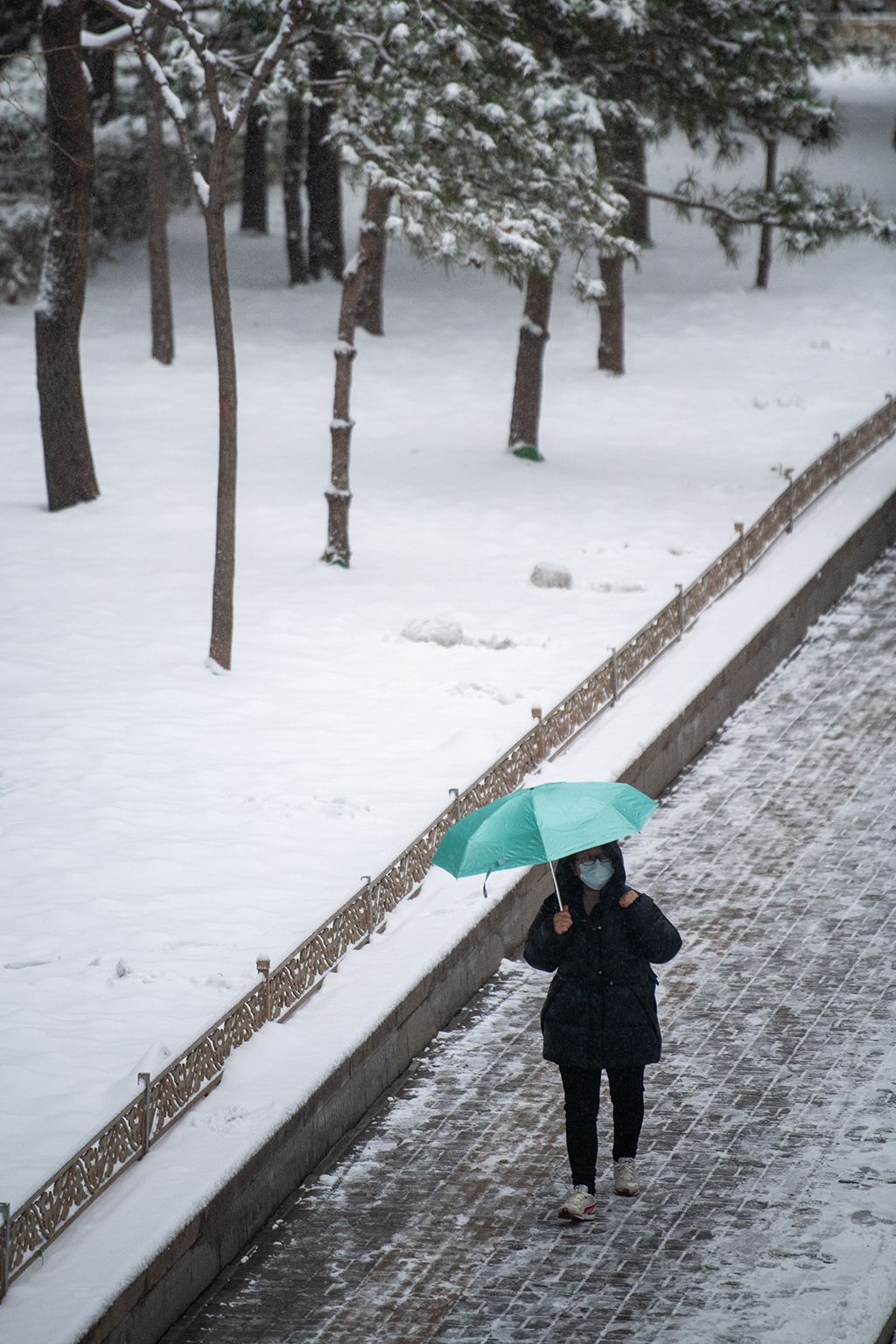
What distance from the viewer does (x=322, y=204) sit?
28.2m

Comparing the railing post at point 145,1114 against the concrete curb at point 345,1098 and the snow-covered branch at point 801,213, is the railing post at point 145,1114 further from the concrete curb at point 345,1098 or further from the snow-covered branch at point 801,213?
the snow-covered branch at point 801,213

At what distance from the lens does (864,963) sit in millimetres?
8688

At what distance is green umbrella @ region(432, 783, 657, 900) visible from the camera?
5969 millimetres

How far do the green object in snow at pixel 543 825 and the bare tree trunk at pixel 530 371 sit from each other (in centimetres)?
1390

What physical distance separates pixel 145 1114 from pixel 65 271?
12.7 meters

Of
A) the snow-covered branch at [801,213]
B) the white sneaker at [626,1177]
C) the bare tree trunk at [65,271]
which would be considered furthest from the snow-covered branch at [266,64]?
the white sneaker at [626,1177]

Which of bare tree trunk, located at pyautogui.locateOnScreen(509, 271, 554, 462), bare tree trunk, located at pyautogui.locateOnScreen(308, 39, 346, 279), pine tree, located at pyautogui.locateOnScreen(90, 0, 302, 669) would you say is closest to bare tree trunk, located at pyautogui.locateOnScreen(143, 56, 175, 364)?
bare tree trunk, located at pyautogui.locateOnScreen(308, 39, 346, 279)

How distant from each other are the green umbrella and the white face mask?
0.44ft

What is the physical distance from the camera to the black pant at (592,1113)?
20.2 ft

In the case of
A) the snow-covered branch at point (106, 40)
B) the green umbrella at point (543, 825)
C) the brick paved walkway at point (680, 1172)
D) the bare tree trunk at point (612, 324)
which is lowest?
the brick paved walkway at point (680, 1172)

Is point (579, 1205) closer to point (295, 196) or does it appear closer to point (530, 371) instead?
point (530, 371)

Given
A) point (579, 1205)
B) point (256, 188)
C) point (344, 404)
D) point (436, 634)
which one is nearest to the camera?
point (579, 1205)

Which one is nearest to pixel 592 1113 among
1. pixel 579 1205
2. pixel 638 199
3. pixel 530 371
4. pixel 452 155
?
pixel 579 1205

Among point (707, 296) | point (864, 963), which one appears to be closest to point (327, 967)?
point (864, 963)
